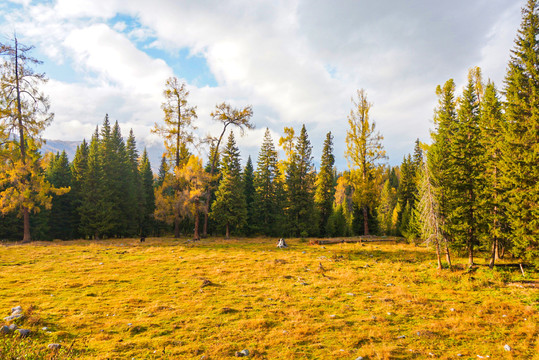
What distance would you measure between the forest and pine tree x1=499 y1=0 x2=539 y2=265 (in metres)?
0.08

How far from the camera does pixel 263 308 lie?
10234 millimetres

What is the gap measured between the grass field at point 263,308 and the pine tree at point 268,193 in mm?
22819

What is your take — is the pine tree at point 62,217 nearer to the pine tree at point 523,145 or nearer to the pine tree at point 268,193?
the pine tree at point 268,193

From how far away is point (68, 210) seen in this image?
41.9m

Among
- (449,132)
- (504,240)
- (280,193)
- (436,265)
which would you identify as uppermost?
(449,132)

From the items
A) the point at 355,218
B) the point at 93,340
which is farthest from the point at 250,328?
the point at 355,218

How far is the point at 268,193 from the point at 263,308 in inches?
1274

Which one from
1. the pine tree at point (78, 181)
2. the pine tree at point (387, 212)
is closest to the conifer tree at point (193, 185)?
the pine tree at point (78, 181)

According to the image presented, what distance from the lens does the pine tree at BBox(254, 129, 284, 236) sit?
1633 inches

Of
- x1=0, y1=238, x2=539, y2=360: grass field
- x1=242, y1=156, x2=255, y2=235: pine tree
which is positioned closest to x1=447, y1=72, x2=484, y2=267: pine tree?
x1=0, y1=238, x2=539, y2=360: grass field

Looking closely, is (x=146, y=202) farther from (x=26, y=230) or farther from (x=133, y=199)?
(x=26, y=230)

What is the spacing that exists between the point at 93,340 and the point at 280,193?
34.9m

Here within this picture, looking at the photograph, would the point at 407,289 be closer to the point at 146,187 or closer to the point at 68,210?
the point at 68,210

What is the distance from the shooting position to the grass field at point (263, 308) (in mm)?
7133
